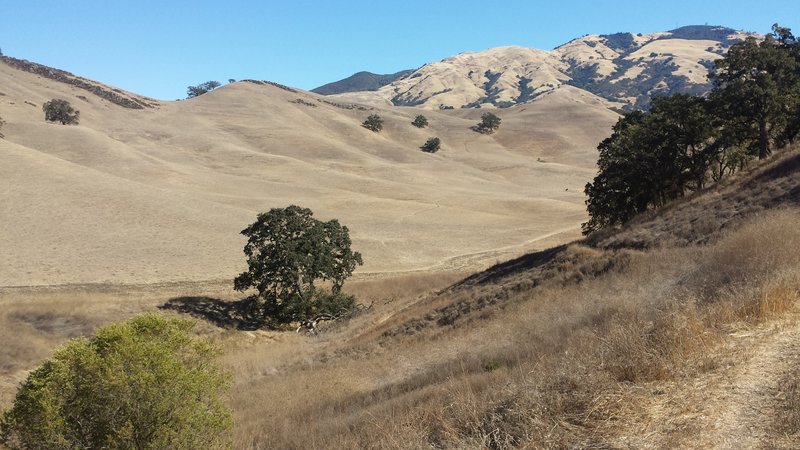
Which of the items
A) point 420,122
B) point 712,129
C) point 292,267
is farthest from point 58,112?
point 712,129

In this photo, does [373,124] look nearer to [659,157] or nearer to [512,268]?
[659,157]

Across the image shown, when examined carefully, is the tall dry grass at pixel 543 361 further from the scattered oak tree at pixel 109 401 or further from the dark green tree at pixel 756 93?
the dark green tree at pixel 756 93

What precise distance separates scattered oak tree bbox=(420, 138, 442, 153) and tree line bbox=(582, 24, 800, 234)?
9492 centimetres

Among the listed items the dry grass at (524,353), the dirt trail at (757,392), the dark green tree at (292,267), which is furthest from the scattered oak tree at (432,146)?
the dirt trail at (757,392)

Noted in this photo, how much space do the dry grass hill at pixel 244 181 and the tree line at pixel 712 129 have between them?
19.1 meters

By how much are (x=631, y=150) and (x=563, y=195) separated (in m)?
55.8

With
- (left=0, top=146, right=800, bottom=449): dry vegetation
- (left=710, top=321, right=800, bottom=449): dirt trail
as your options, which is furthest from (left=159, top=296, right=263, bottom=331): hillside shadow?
(left=710, top=321, right=800, bottom=449): dirt trail

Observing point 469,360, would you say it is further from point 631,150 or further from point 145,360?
point 631,150

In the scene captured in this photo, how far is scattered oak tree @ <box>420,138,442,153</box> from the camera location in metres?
127

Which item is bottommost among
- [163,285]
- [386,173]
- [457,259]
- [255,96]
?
[163,285]

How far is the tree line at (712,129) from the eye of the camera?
28.2 meters

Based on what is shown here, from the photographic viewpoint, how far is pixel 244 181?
81.8 meters

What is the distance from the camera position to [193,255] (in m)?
44.5

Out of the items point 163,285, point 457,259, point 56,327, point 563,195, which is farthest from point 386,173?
point 56,327
